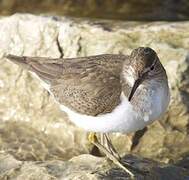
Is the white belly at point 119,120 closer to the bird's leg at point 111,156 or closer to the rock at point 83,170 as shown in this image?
the rock at point 83,170

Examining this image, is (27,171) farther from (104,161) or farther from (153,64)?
(153,64)

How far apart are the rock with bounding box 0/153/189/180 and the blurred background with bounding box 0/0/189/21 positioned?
5390mm

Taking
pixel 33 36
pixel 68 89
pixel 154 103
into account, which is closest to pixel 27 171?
pixel 68 89

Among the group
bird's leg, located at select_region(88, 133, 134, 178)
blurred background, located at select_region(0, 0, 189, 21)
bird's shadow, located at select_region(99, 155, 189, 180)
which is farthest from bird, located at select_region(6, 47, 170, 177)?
blurred background, located at select_region(0, 0, 189, 21)

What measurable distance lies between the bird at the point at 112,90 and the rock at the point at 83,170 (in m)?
0.20

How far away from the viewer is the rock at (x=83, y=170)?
7955 millimetres

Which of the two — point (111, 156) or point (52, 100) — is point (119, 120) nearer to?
point (111, 156)

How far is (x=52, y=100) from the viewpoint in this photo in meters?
10.4

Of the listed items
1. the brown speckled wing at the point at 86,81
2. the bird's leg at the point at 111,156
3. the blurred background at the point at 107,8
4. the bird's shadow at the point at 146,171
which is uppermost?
the blurred background at the point at 107,8

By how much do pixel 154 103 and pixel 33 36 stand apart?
3.65 metres

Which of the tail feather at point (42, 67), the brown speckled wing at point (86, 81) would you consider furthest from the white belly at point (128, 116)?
the tail feather at point (42, 67)

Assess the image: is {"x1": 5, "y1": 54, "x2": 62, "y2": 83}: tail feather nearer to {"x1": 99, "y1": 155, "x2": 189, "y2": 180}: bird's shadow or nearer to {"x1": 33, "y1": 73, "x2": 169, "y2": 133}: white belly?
{"x1": 33, "y1": 73, "x2": 169, "y2": 133}: white belly

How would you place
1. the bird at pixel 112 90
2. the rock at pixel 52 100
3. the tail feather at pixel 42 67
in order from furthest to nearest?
the rock at pixel 52 100, the tail feather at pixel 42 67, the bird at pixel 112 90

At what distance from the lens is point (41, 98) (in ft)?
34.4
